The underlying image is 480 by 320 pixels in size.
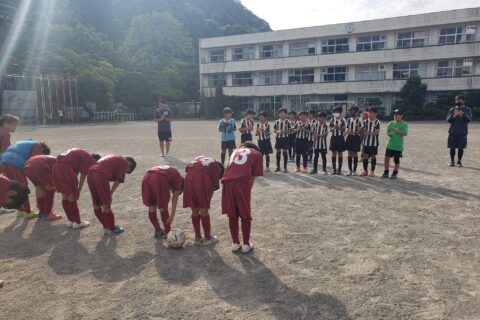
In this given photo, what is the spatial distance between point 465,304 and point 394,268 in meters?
0.88

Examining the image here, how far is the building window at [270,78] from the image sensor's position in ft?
166

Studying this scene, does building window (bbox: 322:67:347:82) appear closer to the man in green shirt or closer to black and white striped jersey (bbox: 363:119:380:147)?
black and white striped jersey (bbox: 363:119:380:147)

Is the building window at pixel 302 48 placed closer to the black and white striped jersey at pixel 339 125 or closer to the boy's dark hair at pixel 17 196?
the black and white striped jersey at pixel 339 125

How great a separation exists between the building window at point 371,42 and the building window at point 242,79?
16004 mm

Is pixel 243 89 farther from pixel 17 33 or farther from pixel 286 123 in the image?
pixel 286 123

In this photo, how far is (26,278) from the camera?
426cm

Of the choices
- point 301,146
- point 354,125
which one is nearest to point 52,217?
point 301,146

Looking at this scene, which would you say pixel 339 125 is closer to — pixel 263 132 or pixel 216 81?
pixel 263 132

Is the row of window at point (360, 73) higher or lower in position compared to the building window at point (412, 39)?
lower

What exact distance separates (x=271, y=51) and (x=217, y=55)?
9.38m

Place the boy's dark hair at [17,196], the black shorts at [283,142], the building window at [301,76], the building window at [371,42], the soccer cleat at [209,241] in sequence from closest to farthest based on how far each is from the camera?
Answer: the boy's dark hair at [17,196] < the soccer cleat at [209,241] < the black shorts at [283,142] < the building window at [371,42] < the building window at [301,76]

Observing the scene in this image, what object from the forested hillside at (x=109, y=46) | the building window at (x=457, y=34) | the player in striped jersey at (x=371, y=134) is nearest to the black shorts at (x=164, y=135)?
the player in striped jersey at (x=371, y=134)

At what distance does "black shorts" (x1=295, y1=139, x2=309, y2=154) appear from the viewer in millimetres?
10516

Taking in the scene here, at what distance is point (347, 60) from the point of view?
45062mm
